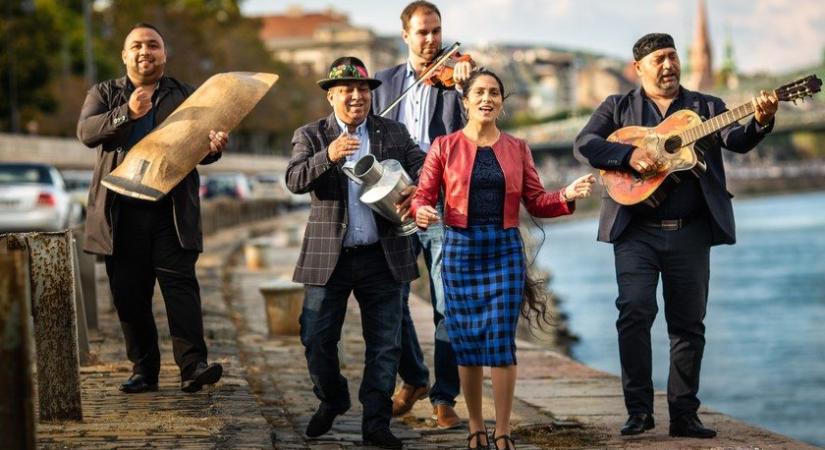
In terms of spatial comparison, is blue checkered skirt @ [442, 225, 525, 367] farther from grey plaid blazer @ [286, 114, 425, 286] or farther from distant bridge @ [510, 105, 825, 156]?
distant bridge @ [510, 105, 825, 156]

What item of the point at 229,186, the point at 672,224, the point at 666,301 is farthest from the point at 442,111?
the point at 229,186

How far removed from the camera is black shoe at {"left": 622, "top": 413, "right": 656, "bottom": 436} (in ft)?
24.8

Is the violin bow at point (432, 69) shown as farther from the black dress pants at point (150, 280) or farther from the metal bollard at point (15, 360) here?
the metal bollard at point (15, 360)

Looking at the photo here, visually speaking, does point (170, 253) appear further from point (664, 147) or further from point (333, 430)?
point (664, 147)

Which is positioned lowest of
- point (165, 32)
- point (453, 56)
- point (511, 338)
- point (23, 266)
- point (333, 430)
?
point (333, 430)

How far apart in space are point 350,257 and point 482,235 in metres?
0.78

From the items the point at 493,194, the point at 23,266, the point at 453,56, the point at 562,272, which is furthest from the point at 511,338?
the point at 562,272

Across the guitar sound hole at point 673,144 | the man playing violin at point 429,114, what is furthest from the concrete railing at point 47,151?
the guitar sound hole at point 673,144

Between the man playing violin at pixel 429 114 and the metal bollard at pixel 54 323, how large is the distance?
1773mm

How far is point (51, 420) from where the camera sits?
6.66 metres

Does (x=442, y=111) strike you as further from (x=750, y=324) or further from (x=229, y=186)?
(x=229, y=186)

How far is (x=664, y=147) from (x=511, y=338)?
140 centimetres

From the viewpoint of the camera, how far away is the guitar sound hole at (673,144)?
7.40m

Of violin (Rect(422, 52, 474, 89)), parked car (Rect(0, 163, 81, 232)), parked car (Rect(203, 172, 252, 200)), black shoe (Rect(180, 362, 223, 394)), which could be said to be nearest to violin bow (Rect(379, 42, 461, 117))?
violin (Rect(422, 52, 474, 89))
